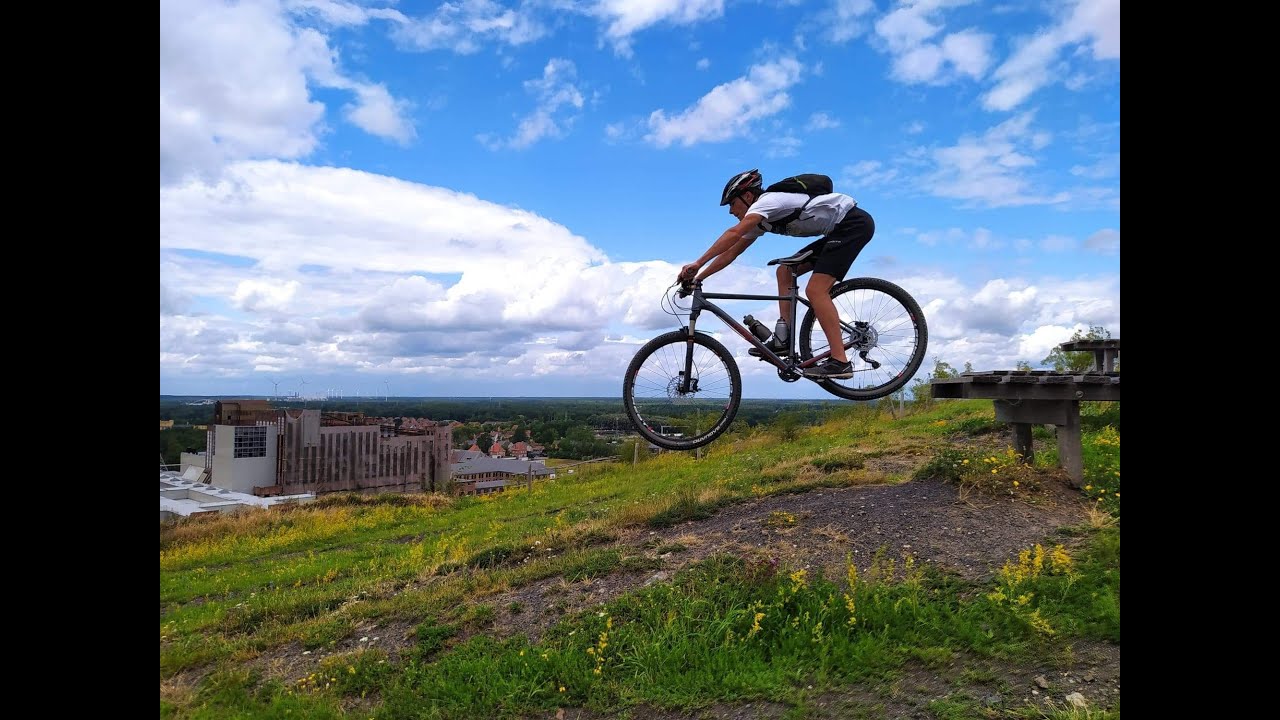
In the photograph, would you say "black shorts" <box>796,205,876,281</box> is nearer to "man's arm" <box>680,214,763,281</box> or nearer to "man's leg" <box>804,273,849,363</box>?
"man's leg" <box>804,273,849,363</box>

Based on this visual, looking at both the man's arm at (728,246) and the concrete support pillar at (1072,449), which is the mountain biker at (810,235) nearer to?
the man's arm at (728,246)

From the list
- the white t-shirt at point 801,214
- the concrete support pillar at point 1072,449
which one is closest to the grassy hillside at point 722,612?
the concrete support pillar at point 1072,449

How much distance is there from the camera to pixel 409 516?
27266 millimetres

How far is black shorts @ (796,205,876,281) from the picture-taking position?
380cm

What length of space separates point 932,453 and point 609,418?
14.9m

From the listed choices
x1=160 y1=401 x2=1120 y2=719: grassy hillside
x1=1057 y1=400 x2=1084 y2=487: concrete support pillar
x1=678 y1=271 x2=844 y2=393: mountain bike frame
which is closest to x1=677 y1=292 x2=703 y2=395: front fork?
x1=678 y1=271 x2=844 y2=393: mountain bike frame

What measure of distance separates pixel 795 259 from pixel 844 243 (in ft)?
0.98

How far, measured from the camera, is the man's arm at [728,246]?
3.33 m

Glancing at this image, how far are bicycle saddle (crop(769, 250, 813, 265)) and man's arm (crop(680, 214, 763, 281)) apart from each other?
570 mm

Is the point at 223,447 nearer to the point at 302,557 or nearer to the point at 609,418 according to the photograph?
the point at 302,557

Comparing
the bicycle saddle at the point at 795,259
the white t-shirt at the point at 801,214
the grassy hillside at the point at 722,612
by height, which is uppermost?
the white t-shirt at the point at 801,214

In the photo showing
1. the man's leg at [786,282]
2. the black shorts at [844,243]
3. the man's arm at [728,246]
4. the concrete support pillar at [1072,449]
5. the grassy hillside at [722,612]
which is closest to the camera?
the man's arm at [728,246]
